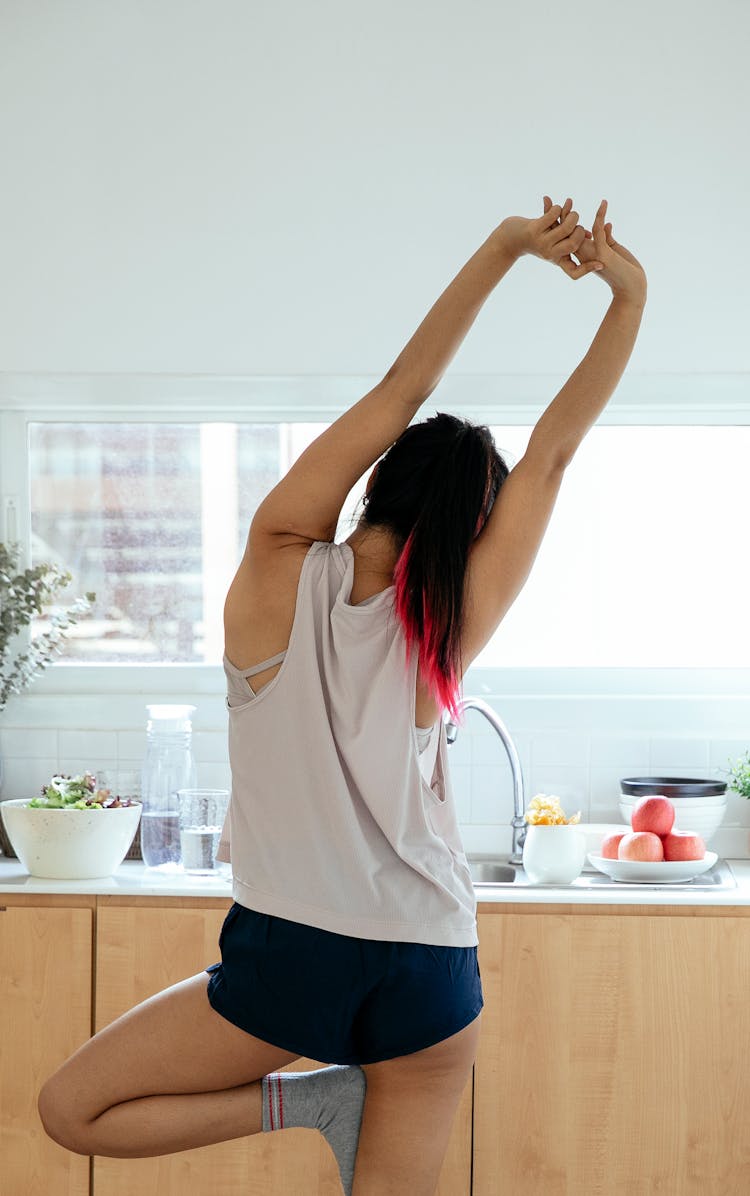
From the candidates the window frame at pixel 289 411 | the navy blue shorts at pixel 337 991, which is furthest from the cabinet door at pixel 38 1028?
the navy blue shorts at pixel 337 991

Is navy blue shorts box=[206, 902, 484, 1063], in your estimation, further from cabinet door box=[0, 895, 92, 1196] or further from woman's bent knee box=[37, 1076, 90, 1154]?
cabinet door box=[0, 895, 92, 1196]

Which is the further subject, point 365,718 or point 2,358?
point 2,358

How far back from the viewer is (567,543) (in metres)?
3.16

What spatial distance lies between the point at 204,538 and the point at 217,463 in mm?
193

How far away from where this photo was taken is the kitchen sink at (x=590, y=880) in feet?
8.42

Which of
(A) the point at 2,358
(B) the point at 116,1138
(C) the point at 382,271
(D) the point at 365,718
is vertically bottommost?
(B) the point at 116,1138

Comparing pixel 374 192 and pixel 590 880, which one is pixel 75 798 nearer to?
pixel 590 880

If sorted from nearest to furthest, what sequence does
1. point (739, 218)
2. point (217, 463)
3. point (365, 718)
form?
point (365, 718) → point (739, 218) → point (217, 463)

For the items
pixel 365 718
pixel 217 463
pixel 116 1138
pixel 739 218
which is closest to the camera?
pixel 365 718

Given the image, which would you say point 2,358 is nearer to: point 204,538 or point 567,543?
point 204,538

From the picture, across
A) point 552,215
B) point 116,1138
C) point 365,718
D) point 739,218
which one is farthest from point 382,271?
point 116,1138

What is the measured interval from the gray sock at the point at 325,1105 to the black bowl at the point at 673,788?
51.3 inches

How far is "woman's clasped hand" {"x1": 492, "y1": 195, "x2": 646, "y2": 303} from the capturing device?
157cm

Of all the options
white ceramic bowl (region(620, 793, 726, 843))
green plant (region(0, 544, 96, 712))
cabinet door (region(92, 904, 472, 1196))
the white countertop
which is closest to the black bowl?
white ceramic bowl (region(620, 793, 726, 843))
